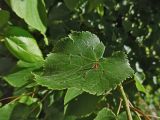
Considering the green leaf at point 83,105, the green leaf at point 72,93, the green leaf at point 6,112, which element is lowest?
the green leaf at point 83,105

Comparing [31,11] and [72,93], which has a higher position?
[31,11]

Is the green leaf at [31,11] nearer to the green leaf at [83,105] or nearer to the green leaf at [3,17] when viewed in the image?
the green leaf at [3,17]

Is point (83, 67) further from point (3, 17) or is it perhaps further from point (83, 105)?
point (3, 17)

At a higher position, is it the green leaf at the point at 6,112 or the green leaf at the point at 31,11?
the green leaf at the point at 31,11

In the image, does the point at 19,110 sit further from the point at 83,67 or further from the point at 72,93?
the point at 83,67

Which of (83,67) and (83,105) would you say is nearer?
(83,67)

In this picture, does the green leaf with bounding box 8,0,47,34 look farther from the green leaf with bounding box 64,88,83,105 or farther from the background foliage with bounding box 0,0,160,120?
the green leaf with bounding box 64,88,83,105

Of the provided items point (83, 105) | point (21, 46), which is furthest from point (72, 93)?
point (21, 46)

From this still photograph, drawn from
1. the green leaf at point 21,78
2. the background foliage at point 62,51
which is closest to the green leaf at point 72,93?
the background foliage at point 62,51

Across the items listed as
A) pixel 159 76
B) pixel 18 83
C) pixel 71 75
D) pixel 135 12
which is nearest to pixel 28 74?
pixel 18 83
